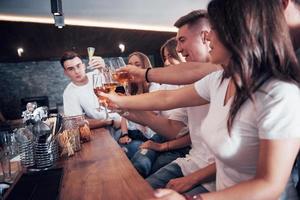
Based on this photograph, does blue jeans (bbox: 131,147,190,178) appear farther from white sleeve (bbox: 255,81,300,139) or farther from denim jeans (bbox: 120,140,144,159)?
white sleeve (bbox: 255,81,300,139)

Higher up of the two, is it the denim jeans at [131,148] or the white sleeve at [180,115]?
the white sleeve at [180,115]

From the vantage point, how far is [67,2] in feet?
13.5

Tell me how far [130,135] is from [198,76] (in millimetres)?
1448

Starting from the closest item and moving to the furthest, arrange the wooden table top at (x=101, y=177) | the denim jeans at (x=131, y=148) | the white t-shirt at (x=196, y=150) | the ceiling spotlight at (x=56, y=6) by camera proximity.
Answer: the wooden table top at (x=101, y=177) < the white t-shirt at (x=196, y=150) < the denim jeans at (x=131, y=148) < the ceiling spotlight at (x=56, y=6)

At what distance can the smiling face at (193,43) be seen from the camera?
175cm

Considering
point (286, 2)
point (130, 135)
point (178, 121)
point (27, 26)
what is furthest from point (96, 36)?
point (286, 2)

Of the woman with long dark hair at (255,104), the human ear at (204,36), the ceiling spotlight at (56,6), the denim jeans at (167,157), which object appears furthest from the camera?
the ceiling spotlight at (56,6)

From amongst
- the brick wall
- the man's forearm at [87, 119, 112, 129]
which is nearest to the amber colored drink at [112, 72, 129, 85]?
the man's forearm at [87, 119, 112, 129]

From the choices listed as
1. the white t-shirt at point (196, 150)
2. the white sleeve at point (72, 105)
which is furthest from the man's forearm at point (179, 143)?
the white sleeve at point (72, 105)

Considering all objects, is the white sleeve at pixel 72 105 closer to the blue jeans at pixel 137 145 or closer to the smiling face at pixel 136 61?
the blue jeans at pixel 137 145

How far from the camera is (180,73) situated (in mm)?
1421

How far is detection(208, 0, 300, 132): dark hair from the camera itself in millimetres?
868

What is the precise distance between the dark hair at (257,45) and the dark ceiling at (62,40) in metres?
5.78

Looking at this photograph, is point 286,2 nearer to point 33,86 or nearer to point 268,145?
point 268,145
